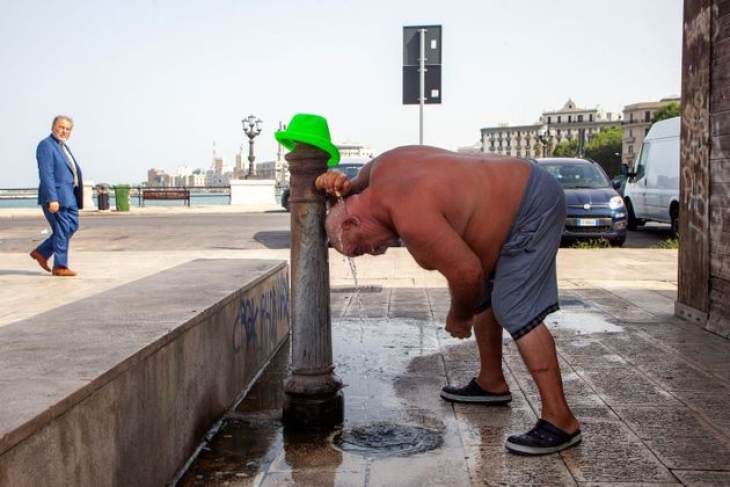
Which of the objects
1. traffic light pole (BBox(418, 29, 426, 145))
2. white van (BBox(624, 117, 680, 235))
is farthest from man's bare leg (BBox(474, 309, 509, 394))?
white van (BBox(624, 117, 680, 235))

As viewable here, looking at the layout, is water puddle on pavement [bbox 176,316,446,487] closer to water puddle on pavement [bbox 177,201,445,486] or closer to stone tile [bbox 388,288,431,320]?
water puddle on pavement [bbox 177,201,445,486]

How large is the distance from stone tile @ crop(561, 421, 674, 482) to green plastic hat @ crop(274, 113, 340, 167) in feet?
5.23

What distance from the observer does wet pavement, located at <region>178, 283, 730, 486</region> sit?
2811mm

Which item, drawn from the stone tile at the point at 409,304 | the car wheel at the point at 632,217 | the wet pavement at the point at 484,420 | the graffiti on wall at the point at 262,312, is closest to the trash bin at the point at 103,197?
the car wheel at the point at 632,217

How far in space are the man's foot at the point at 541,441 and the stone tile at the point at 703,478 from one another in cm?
43

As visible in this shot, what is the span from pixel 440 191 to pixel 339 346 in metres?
2.43

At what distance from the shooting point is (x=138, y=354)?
2.43 meters

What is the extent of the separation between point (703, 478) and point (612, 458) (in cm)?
34

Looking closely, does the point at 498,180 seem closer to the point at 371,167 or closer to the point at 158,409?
the point at 371,167

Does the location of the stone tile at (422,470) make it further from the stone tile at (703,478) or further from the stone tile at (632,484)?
the stone tile at (703,478)

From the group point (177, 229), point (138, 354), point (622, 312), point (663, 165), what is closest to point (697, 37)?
point (622, 312)

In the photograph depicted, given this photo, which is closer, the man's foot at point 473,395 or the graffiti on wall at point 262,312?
the man's foot at point 473,395

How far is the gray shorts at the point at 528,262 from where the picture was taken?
9.96ft

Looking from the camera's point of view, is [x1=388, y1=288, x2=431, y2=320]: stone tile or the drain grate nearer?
the drain grate
